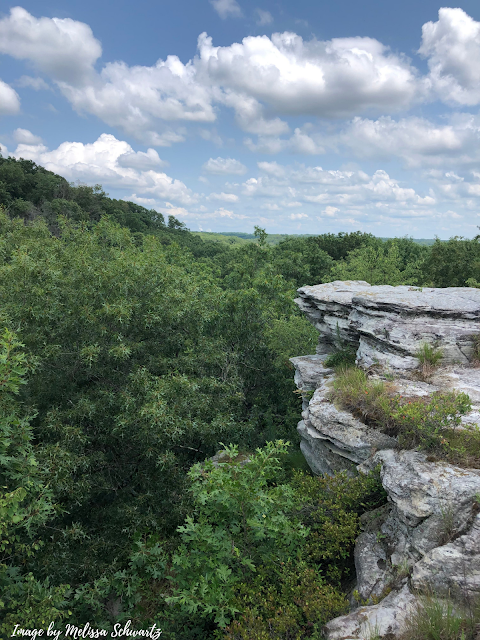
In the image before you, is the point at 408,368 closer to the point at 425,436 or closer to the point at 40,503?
the point at 425,436

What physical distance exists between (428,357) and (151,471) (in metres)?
9.24

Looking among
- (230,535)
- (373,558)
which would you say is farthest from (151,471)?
(373,558)

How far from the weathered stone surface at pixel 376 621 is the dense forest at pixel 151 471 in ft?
1.98

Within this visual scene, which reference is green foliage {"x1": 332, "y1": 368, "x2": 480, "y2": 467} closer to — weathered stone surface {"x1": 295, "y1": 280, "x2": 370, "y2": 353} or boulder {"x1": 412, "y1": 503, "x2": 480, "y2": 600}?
boulder {"x1": 412, "y1": 503, "x2": 480, "y2": 600}

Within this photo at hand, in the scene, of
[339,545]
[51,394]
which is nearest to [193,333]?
[51,394]

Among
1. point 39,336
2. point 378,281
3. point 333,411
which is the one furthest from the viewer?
point 378,281

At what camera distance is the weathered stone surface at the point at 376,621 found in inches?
206

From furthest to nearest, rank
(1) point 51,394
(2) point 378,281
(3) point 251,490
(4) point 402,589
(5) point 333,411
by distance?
(2) point 378,281 < (1) point 51,394 < (5) point 333,411 < (3) point 251,490 < (4) point 402,589

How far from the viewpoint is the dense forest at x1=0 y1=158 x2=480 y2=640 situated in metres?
6.98

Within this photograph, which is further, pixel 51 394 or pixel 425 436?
pixel 51 394

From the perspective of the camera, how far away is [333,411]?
394 inches

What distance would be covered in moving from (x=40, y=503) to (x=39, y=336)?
5.08 meters

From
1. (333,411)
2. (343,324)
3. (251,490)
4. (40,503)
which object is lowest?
(40,503)

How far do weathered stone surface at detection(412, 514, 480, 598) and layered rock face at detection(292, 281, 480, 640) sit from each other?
1cm
